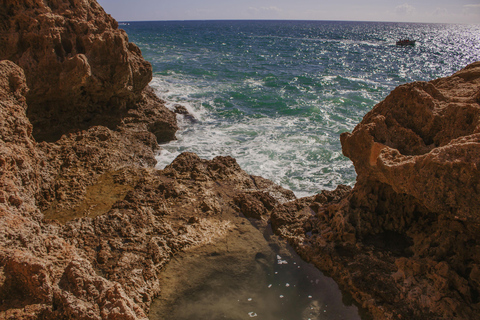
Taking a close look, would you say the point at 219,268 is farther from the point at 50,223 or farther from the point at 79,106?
the point at 79,106

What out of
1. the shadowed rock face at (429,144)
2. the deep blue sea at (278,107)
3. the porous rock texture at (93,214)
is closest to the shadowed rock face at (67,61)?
the porous rock texture at (93,214)

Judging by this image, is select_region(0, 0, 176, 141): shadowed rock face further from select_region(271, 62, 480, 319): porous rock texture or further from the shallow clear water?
select_region(271, 62, 480, 319): porous rock texture

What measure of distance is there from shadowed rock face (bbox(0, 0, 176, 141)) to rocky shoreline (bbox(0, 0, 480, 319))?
3 centimetres

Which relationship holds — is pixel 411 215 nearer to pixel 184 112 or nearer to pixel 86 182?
Result: pixel 86 182

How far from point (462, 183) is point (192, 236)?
357cm

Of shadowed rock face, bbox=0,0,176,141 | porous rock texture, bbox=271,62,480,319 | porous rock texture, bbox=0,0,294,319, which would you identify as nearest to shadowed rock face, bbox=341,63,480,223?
porous rock texture, bbox=271,62,480,319

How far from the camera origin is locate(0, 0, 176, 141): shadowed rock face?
253 inches

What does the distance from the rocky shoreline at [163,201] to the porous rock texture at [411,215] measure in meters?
0.02

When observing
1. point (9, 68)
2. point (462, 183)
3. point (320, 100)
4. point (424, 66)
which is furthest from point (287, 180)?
point (424, 66)

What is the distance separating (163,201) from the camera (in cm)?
532

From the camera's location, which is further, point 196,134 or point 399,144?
point 196,134

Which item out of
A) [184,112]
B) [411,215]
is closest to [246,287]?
[411,215]

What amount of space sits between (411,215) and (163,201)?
12.8ft

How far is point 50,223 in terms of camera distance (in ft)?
13.1
